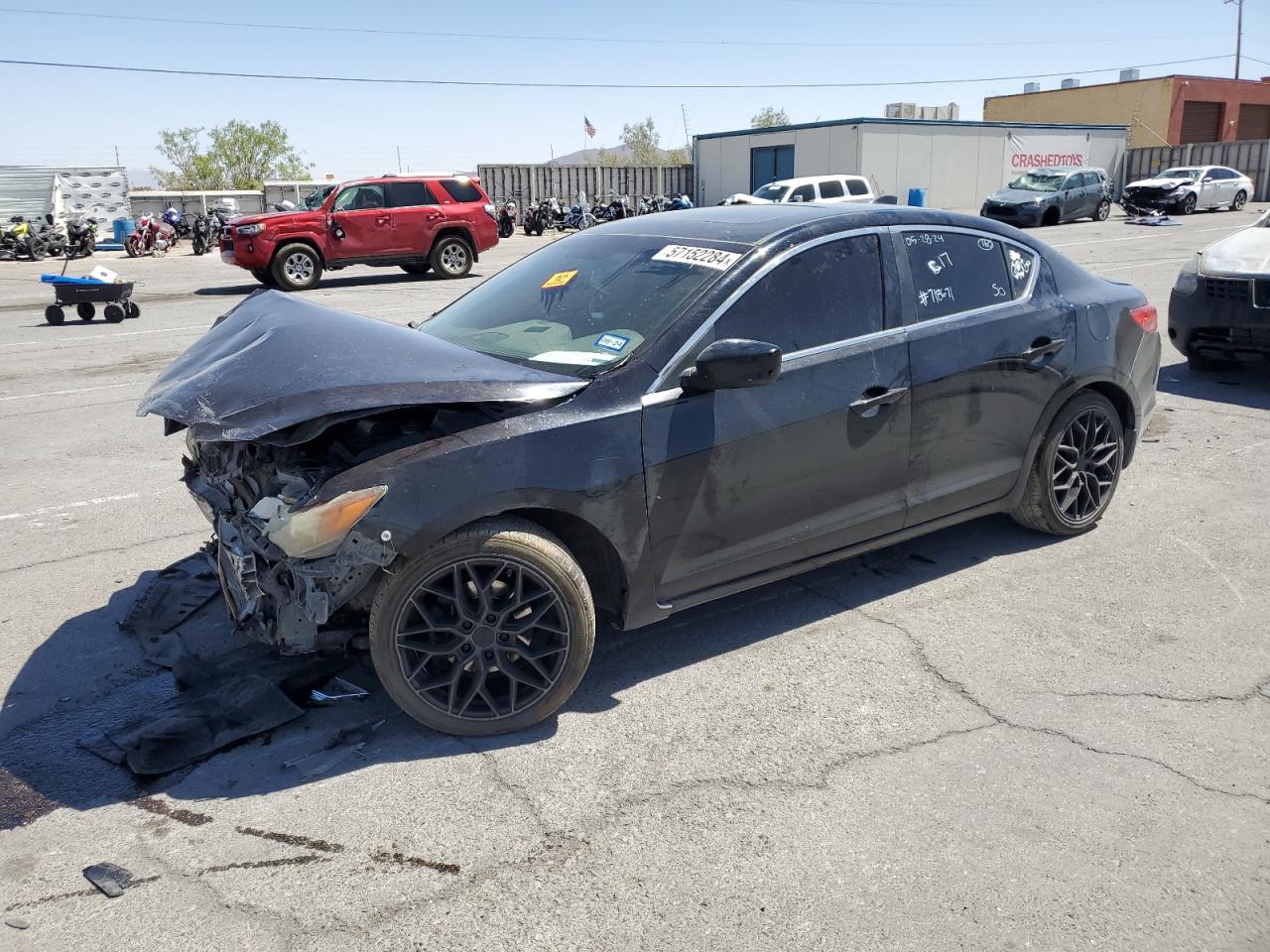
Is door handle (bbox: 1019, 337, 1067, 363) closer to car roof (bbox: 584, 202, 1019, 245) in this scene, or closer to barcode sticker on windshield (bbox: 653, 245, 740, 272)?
car roof (bbox: 584, 202, 1019, 245)

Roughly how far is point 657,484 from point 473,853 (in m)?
1.40

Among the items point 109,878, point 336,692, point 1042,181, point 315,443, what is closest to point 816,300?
point 315,443

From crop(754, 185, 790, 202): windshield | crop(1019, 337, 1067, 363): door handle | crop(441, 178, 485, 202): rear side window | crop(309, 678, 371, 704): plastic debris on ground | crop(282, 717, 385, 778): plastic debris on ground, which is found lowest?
crop(282, 717, 385, 778): plastic debris on ground

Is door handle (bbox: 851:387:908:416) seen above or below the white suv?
below

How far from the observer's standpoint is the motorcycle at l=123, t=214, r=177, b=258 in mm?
26916

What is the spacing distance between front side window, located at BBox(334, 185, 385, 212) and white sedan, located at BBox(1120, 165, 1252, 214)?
86.2 ft

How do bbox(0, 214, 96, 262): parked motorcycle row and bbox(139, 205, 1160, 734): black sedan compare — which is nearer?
bbox(139, 205, 1160, 734): black sedan

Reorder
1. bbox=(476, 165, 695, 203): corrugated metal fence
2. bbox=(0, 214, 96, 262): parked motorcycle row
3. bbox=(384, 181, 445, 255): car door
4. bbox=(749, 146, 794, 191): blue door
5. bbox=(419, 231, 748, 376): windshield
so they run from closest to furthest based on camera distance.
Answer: bbox=(419, 231, 748, 376): windshield → bbox=(384, 181, 445, 255): car door → bbox=(0, 214, 96, 262): parked motorcycle row → bbox=(476, 165, 695, 203): corrugated metal fence → bbox=(749, 146, 794, 191): blue door

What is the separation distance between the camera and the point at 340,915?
2717 mm

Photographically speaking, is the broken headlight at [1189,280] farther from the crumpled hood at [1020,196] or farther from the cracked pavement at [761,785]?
the crumpled hood at [1020,196]

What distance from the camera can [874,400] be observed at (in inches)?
165

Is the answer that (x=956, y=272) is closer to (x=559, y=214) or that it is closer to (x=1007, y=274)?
(x=1007, y=274)

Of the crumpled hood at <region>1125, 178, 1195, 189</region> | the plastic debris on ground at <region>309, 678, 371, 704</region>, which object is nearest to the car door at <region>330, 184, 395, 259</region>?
the plastic debris on ground at <region>309, 678, 371, 704</region>

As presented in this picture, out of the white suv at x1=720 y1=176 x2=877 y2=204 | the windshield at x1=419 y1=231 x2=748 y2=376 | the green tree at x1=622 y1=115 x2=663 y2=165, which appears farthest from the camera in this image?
the green tree at x1=622 y1=115 x2=663 y2=165
